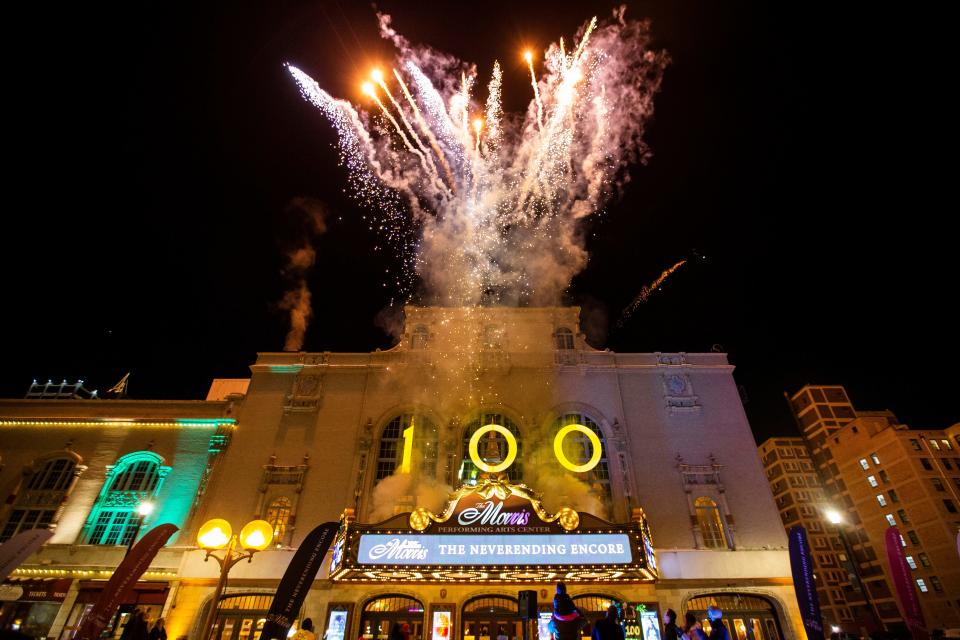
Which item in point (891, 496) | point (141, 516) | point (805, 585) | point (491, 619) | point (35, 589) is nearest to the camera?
point (805, 585)

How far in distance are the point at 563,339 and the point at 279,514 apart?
17.4m

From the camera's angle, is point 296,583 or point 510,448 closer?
point 296,583

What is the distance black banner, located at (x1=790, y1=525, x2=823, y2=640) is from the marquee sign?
190 inches

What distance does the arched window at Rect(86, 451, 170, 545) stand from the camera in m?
23.8

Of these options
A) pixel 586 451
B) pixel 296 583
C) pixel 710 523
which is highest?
pixel 586 451

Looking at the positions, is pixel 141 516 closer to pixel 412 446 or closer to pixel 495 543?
pixel 412 446

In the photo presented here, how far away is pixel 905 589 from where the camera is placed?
18266 mm

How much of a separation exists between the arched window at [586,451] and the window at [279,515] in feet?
44.6

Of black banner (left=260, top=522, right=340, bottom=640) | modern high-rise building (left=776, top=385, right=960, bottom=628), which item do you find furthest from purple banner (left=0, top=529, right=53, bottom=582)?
modern high-rise building (left=776, top=385, right=960, bottom=628)

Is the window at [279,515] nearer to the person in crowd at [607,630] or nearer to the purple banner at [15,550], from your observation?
the purple banner at [15,550]

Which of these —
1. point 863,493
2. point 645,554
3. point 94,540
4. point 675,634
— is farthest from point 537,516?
point 863,493

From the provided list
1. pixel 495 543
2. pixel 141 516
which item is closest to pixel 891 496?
pixel 495 543

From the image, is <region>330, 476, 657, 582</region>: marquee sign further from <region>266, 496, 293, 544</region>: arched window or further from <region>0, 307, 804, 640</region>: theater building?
<region>266, 496, 293, 544</region>: arched window

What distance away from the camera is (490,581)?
21.5 metres
